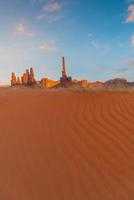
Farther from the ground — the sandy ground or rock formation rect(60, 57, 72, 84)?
rock formation rect(60, 57, 72, 84)

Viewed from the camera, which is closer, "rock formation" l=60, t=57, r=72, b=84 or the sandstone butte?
the sandstone butte

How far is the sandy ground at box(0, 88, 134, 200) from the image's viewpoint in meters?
5.77

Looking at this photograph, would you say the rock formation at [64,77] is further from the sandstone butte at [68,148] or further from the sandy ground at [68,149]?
the sandy ground at [68,149]

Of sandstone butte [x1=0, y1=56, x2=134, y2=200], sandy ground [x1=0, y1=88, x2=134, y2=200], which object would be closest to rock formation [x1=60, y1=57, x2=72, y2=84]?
sandstone butte [x1=0, y1=56, x2=134, y2=200]

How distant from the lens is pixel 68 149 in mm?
7066

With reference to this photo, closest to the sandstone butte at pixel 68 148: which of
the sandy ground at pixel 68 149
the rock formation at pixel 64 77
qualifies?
the sandy ground at pixel 68 149

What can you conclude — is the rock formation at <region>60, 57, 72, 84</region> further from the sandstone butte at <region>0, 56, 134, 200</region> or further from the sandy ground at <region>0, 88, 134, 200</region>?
the sandy ground at <region>0, 88, 134, 200</region>

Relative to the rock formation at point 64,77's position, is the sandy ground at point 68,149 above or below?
below

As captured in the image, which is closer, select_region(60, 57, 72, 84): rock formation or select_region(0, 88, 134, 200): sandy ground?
select_region(0, 88, 134, 200): sandy ground

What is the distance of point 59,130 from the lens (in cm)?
806

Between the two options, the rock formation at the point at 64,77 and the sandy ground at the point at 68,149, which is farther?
the rock formation at the point at 64,77

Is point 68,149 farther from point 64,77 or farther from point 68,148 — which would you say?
point 64,77

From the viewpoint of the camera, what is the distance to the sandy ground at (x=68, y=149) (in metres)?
5.77

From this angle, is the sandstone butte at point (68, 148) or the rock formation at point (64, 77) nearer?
the sandstone butte at point (68, 148)
